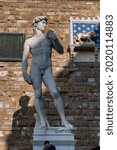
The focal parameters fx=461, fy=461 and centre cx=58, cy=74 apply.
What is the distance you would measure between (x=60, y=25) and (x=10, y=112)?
6.06ft

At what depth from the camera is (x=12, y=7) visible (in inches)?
332

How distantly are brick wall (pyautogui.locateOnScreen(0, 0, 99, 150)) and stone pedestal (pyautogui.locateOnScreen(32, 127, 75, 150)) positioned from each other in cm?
210

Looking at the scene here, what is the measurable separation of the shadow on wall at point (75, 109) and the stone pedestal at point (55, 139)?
2.09 m

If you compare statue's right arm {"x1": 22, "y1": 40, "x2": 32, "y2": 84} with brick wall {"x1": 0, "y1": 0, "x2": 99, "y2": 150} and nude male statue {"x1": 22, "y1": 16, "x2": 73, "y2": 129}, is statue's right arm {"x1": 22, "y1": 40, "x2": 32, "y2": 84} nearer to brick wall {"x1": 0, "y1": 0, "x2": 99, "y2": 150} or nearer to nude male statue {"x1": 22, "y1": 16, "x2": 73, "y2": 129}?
nude male statue {"x1": 22, "y1": 16, "x2": 73, "y2": 129}

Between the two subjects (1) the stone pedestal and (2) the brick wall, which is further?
(2) the brick wall

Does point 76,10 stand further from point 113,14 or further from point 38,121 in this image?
point 113,14

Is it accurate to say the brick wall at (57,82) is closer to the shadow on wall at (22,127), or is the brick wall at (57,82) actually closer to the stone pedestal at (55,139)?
the shadow on wall at (22,127)

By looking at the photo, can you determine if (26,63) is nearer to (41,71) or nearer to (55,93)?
(41,71)

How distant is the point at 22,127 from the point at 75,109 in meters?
0.94

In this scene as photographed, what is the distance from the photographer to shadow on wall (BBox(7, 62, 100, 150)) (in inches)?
299

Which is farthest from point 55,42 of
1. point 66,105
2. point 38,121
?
point 66,105

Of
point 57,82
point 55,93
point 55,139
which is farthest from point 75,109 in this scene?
point 55,139

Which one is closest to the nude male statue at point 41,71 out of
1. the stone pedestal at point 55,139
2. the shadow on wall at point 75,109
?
the stone pedestal at point 55,139

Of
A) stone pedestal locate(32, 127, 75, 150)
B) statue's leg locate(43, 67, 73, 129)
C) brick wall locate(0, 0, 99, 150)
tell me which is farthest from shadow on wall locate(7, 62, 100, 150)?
stone pedestal locate(32, 127, 75, 150)
